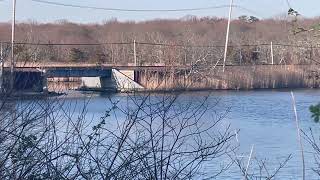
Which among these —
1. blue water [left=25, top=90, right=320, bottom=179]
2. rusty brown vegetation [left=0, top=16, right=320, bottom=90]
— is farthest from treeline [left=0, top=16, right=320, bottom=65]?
blue water [left=25, top=90, right=320, bottom=179]

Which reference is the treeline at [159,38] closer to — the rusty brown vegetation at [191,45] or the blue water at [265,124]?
the rusty brown vegetation at [191,45]

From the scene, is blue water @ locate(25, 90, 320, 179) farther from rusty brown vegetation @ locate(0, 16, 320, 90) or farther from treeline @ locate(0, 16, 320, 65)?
treeline @ locate(0, 16, 320, 65)

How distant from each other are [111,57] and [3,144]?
50.5 meters

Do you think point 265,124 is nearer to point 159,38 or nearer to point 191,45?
point 191,45

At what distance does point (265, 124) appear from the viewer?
81.6ft

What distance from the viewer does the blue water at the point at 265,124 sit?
14.1 metres

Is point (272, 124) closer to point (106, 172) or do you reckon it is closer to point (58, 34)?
point (106, 172)

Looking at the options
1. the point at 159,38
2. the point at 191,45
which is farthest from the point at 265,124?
the point at 159,38

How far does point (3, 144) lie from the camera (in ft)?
20.2

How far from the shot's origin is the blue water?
46.4 feet

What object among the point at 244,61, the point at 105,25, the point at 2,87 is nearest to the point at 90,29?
the point at 105,25

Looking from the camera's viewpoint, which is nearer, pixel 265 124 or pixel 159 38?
pixel 265 124

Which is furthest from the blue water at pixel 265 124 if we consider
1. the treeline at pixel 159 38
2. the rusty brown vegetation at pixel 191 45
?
the treeline at pixel 159 38

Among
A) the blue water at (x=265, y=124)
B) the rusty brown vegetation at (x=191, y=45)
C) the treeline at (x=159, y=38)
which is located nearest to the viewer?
the blue water at (x=265, y=124)
